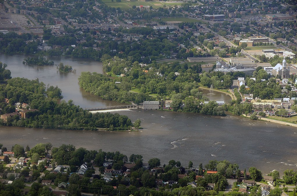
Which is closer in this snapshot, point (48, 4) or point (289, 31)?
point (289, 31)

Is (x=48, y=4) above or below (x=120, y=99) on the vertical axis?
above

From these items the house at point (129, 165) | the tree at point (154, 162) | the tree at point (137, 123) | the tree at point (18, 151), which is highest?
the tree at point (137, 123)

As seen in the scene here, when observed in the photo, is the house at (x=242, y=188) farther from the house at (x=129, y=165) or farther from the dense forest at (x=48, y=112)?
the dense forest at (x=48, y=112)

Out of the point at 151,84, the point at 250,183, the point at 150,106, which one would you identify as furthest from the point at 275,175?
the point at 151,84

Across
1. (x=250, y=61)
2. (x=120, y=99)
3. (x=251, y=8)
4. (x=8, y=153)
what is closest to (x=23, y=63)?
(x=120, y=99)

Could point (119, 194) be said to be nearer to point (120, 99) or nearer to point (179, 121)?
point (179, 121)

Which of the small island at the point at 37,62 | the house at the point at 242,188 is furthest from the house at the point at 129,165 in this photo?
the small island at the point at 37,62
